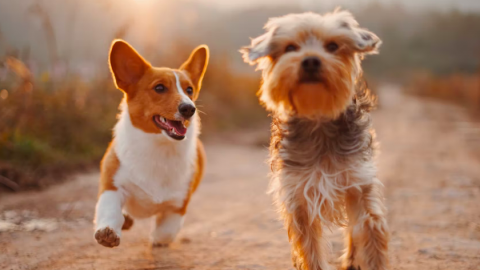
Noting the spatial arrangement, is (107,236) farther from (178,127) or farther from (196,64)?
(196,64)

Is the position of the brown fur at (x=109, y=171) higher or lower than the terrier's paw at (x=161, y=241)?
higher

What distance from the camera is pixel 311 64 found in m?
3.21

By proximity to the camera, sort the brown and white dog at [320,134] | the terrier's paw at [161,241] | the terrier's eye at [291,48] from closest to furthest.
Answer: the brown and white dog at [320,134] → the terrier's eye at [291,48] → the terrier's paw at [161,241]

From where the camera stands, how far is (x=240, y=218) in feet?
Answer: 20.3

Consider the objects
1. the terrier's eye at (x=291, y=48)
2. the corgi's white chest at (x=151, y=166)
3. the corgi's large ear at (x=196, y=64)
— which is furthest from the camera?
the corgi's large ear at (x=196, y=64)

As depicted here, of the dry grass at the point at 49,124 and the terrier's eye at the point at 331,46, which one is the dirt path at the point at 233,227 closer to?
the dry grass at the point at 49,124

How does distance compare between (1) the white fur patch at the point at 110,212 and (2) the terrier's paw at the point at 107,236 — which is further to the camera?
(1) the white fur patch at the point at 110,212

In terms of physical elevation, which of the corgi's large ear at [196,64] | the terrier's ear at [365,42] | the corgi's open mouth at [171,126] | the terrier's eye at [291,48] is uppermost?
the terrier's ear at [365,42]

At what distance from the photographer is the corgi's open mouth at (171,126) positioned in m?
4.33

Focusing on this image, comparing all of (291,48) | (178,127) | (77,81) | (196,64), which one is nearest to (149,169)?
(178,127)

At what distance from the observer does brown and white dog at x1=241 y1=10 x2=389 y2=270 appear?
11.0 feet

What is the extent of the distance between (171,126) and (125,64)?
79 cm

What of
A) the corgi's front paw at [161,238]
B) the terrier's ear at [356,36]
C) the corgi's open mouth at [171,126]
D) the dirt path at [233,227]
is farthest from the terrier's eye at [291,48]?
the corgi's front paw at [161,238]

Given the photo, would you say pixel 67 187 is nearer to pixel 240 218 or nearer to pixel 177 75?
pixel 240 218
